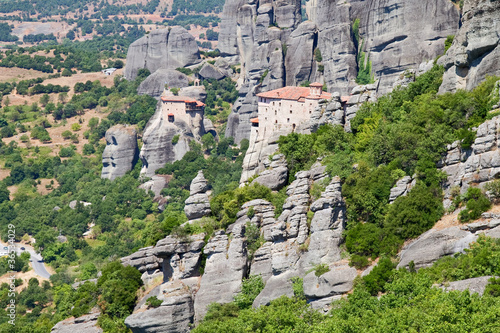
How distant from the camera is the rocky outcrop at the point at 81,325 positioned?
57.7m

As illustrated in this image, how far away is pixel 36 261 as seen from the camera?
10812cm

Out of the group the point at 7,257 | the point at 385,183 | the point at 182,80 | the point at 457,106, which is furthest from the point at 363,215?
the point at 182,80

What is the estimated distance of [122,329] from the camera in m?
55.8

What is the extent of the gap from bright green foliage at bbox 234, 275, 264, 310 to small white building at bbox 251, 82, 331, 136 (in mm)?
26678

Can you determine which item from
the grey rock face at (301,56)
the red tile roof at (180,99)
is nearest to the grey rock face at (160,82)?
the red tile roof at (180,99)

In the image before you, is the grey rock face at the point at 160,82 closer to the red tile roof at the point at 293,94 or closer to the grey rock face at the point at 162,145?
the grey rock face at the point at 162,145


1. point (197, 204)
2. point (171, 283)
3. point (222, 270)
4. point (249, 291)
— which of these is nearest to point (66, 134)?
point (197, 204)

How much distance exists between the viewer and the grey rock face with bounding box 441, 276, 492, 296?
1569 inches

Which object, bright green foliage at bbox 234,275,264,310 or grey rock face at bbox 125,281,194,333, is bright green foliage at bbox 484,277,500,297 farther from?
grey rock face at bbox 125,281,194,333

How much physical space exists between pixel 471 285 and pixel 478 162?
34.5ft

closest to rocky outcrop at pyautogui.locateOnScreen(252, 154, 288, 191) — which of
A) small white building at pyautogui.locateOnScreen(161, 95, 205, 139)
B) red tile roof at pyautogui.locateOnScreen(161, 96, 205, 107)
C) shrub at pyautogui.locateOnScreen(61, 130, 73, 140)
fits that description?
red tile roof at pyautogui.locateOnScreen(161, 96, 205, 107)

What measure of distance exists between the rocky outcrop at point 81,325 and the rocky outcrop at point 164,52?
372 ft

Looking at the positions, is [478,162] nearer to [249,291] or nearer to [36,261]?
[249,291]

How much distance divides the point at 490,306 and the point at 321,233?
49.6 feet
